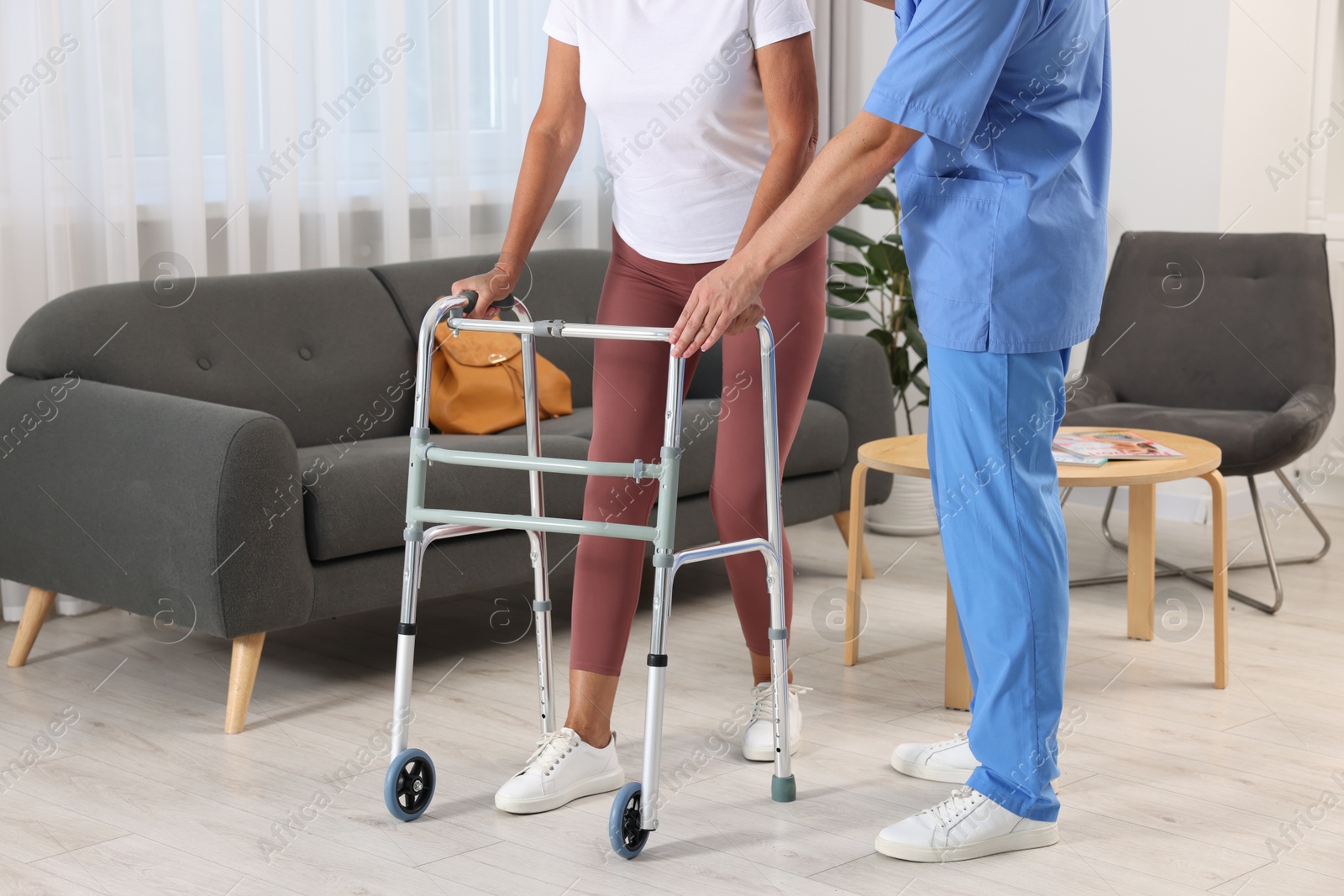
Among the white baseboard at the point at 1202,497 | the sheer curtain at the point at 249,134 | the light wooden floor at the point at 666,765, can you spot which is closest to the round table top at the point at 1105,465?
the light wooden floor at the point at 666,765

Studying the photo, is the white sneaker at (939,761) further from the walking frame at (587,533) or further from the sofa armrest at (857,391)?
the sofa armrest at (857,391)

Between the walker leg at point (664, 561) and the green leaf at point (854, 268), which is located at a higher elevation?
the green leaf at point (854, 268)

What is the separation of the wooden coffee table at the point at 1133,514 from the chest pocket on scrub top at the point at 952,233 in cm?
73

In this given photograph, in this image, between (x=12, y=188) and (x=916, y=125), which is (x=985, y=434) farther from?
(x=12, y=188)

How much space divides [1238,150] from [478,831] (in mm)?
3228

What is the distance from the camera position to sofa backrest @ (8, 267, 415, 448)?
2885 millimetres

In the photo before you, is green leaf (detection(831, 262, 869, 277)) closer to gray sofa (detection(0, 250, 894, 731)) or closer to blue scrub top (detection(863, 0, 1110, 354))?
gray sofa (detection(0, 250, 894, 731))

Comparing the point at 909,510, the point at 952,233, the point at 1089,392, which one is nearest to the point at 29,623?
the point at 952,233

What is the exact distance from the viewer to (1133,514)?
3.00m

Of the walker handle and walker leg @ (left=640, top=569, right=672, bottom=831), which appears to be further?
the walker handle

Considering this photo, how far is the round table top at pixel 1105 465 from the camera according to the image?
2662mm

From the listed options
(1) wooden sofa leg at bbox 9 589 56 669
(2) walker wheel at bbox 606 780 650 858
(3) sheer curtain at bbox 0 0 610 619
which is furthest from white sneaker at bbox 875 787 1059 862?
(3) sheer curtain at bbox 0 0 610 619

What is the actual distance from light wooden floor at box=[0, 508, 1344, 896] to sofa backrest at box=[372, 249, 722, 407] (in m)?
0.61

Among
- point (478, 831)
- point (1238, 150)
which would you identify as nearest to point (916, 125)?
point (478, 831)
